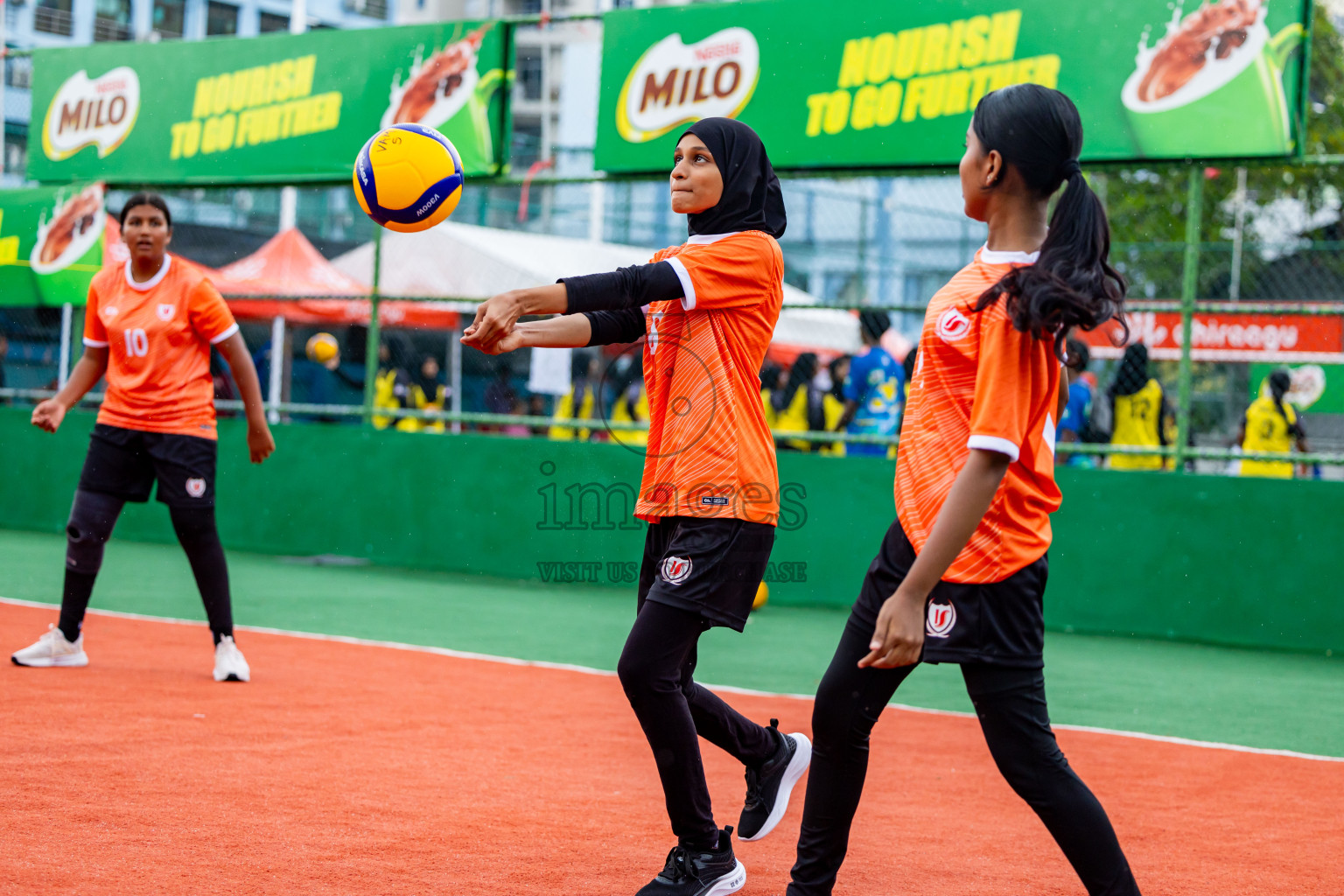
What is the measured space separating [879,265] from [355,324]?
393 inches

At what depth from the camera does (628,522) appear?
37.2 ft

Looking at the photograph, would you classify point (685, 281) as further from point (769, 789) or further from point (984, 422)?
point (769, 789)

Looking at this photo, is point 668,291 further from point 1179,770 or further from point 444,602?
point 444,602

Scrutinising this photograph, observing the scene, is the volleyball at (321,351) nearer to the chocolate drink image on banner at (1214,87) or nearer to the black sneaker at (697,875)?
the chocolate drink image on banner at (1214,87)

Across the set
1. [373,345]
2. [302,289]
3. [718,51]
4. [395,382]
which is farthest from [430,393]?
[718,51]

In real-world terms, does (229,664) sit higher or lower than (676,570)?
lower

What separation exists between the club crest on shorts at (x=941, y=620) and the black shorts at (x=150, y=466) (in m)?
4.48

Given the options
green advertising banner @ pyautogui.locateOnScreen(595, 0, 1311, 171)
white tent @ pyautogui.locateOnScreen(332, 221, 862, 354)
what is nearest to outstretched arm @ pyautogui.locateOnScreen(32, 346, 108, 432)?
green advertising banner @ pyautogui.locateOnScreen(595, 0, 1311, 171)

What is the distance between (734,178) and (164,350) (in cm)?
386

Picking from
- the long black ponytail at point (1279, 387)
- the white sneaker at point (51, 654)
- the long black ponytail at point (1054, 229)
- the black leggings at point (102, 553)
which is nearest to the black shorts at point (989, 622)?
the long black ponytail at point (1054, 229)

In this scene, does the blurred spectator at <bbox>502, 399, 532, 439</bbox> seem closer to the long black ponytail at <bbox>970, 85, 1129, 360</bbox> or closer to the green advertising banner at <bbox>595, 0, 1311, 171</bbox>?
the green advertising banner at <bbox>595, 0, 1311, 171</bbox>

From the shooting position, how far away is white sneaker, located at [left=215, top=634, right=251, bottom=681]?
21.8ft

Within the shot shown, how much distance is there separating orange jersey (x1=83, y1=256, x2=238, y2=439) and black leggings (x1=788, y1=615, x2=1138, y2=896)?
435 centimetres

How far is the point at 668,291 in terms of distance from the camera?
3.57 meters
